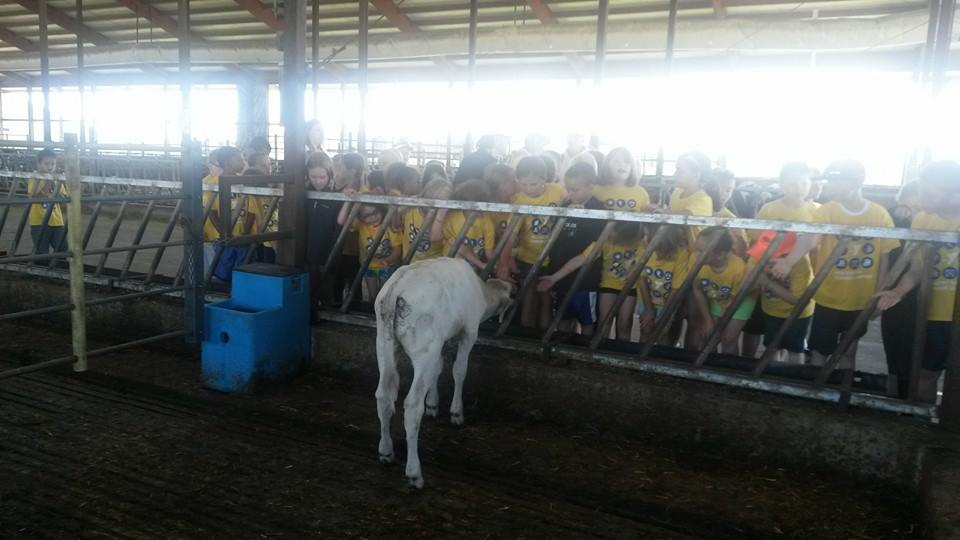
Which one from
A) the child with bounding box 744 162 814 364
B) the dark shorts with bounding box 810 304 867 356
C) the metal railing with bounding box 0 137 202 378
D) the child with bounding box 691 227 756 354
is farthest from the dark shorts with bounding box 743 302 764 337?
the metal railing with bounding box 0 137 202 378

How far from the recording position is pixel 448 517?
3367 millimetres

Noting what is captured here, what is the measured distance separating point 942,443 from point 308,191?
4286 millimetres

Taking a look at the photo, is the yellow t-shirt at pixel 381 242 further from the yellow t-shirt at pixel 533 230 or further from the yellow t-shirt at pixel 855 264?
the yellow t-shirt at pixel 855 264

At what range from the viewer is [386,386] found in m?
3.85

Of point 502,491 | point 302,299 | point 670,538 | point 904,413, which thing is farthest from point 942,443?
point 302,299

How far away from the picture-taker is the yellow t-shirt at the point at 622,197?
500 cm

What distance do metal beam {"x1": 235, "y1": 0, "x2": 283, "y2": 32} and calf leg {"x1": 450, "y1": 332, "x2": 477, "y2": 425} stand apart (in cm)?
1257

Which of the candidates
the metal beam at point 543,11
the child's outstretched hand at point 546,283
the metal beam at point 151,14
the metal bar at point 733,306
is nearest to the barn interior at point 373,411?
the metal bar at point 733,306

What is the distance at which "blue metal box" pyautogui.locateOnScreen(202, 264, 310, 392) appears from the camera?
4.85 metres

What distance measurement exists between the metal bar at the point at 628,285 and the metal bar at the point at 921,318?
136 centimetres

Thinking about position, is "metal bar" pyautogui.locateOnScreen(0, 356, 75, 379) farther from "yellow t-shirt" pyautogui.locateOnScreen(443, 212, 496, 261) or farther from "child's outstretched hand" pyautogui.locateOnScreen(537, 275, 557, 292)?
"child's outstretched hand" pyautogui.locateOnScreen(537, 275, 557, 292)

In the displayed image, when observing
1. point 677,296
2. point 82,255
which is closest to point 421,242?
point 677,296

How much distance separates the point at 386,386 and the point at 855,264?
2.76 metres

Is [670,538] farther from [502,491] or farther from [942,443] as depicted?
[942,443]
